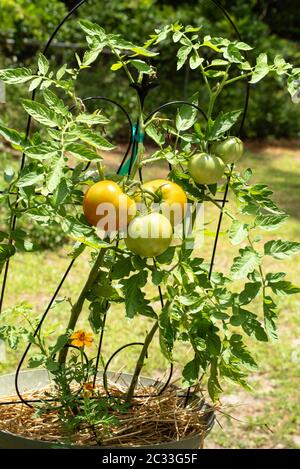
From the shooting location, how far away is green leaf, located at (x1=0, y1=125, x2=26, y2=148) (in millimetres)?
1486

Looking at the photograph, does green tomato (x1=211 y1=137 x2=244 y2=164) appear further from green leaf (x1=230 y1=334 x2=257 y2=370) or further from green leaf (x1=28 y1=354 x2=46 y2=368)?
green leaf (x1=28 y1=354 x2=46 y2=368)

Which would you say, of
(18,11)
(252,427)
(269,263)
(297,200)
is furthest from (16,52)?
(252,427)

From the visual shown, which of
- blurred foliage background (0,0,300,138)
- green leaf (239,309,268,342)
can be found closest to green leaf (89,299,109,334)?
green leaf (239,309,268,342)

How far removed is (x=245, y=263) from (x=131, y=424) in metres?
0.47

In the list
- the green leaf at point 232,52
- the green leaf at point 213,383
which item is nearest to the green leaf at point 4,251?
the green leaf at point 213,383

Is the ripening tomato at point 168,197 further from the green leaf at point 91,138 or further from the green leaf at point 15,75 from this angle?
the green leaf at point 15,75

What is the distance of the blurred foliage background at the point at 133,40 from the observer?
7.26 m

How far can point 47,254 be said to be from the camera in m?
4.66

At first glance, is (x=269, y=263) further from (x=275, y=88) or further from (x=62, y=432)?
(x=275, y=88)

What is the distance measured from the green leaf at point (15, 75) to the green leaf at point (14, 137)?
97 millimetres

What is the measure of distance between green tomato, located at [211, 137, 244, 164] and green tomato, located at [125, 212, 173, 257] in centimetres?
24

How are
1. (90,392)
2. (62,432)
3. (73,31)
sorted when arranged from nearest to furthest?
(62,432) → (90,392) → (73,31)

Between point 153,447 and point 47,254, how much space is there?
3270 mm

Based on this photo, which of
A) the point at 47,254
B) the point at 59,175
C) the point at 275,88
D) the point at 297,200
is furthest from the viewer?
the point at 275,88
